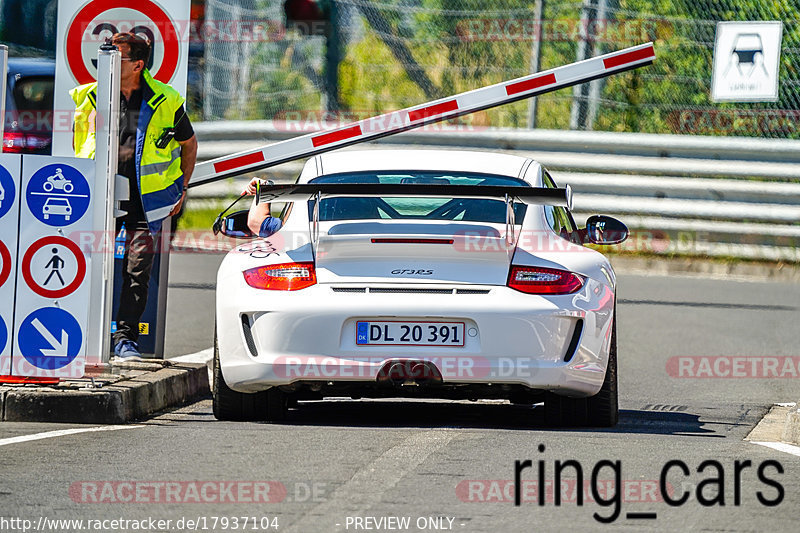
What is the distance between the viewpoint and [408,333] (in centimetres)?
729

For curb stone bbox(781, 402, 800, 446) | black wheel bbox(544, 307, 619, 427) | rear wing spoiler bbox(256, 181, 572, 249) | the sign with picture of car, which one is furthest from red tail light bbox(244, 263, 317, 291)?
the sign with picture of car

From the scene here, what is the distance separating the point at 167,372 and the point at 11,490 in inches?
115

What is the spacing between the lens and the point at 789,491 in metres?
6.03

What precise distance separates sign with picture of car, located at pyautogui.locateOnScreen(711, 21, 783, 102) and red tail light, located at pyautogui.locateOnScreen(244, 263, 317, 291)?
416 inches

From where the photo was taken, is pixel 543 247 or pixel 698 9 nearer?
pixel 543 247

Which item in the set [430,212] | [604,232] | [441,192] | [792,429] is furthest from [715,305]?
[441,192]

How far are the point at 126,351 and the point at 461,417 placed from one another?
1.96m

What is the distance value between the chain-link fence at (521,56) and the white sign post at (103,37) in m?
7.59

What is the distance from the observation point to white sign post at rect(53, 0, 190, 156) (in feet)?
29.7

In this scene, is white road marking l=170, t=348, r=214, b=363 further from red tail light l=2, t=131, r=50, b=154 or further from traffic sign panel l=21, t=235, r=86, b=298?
red tail light l=2, t=131, r=50, b=154

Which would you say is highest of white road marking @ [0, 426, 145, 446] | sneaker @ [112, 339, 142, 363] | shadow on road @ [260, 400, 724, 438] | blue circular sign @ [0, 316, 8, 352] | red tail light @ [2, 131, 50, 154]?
red tail light @ [2, 131, 50, 154]

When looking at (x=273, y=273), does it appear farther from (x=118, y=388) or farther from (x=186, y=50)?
(x=186, y=50)

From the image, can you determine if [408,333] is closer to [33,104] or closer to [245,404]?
[245,404]

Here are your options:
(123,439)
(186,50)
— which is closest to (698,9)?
(186,50)
